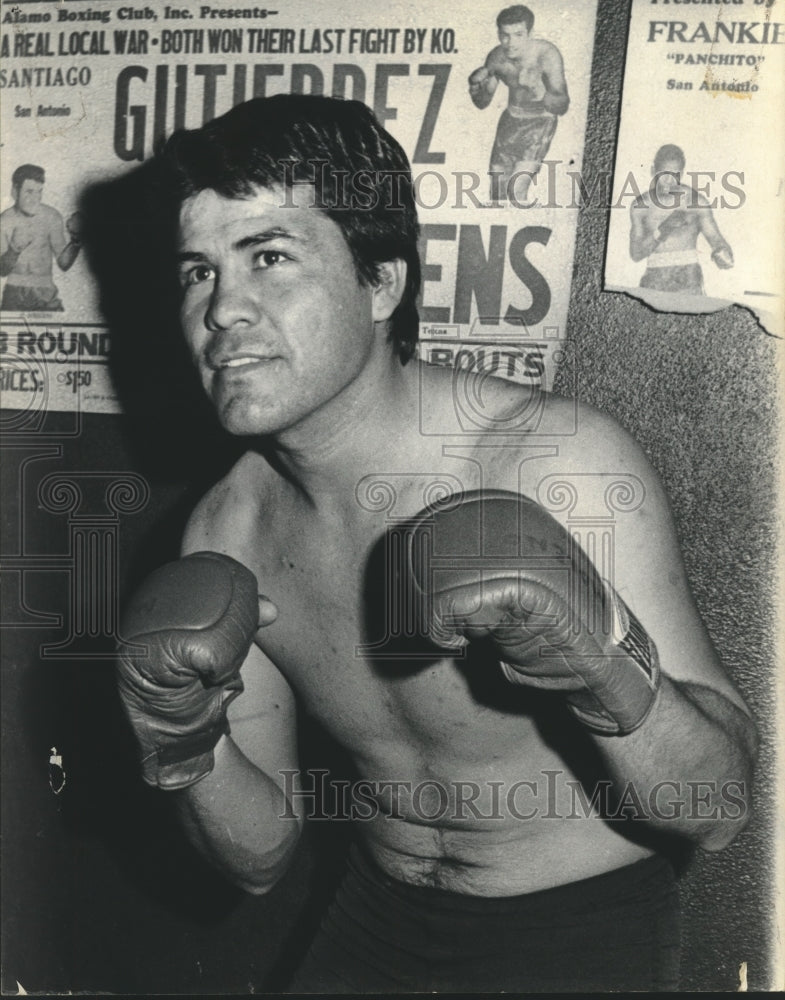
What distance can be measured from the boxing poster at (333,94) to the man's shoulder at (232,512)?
0.30m

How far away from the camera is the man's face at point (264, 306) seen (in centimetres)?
100

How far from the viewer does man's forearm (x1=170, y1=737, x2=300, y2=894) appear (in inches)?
42.8

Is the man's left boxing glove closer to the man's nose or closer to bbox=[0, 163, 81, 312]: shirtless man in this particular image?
the man's nose

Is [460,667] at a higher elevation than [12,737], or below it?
higher

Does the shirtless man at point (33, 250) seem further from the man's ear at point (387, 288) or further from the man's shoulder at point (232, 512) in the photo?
the man's ear at point (387, 288)

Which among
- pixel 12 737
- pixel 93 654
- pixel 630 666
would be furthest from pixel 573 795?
pixel 12 737

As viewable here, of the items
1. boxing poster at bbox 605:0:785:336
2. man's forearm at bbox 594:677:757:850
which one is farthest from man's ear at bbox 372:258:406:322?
man's forearm at bbox 594:677:757:850

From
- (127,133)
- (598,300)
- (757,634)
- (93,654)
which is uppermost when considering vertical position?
(127,133)

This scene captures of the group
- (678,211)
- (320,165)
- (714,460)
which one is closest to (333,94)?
(320,165)

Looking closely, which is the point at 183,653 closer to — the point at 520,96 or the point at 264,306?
the point at 264,306

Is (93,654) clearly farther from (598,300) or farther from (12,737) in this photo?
(598,300)

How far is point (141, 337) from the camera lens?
1.45 meters

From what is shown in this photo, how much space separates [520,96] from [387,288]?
0.38 meters

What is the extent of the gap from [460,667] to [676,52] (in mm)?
797
